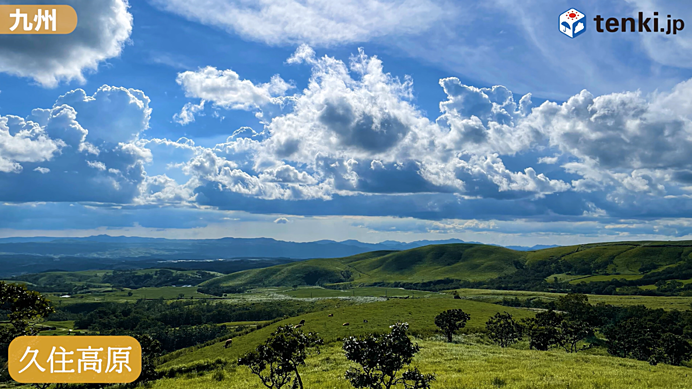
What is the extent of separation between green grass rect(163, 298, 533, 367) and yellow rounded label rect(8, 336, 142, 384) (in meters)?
49.1

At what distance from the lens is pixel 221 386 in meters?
36.6

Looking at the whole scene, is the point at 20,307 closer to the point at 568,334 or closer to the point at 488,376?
the point at 488,376

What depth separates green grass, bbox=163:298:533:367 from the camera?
82281 millimetres

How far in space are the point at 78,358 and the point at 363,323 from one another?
287ft

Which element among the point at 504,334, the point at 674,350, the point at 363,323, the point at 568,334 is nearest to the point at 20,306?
the point at 504,334

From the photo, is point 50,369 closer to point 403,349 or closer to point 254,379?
point 254,379

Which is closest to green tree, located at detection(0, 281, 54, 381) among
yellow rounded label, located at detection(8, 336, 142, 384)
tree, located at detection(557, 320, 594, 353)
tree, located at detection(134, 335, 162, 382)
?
yellow rounded label, located at detection(8, 336, 142, 384)

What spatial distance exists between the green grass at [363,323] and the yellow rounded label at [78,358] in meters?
49.1

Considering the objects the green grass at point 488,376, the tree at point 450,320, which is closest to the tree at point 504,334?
the tree at point 450,320

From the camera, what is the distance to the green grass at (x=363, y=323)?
3239 inches

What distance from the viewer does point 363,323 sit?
10556 cm

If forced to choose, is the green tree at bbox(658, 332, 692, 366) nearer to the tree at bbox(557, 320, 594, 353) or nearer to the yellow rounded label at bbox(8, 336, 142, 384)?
the tree at bbox(557, 320, 594, 353)

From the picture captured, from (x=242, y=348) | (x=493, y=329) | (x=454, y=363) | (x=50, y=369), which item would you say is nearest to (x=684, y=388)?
(x=454, y=363)

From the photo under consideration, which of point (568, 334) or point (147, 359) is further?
point (568, 334)
